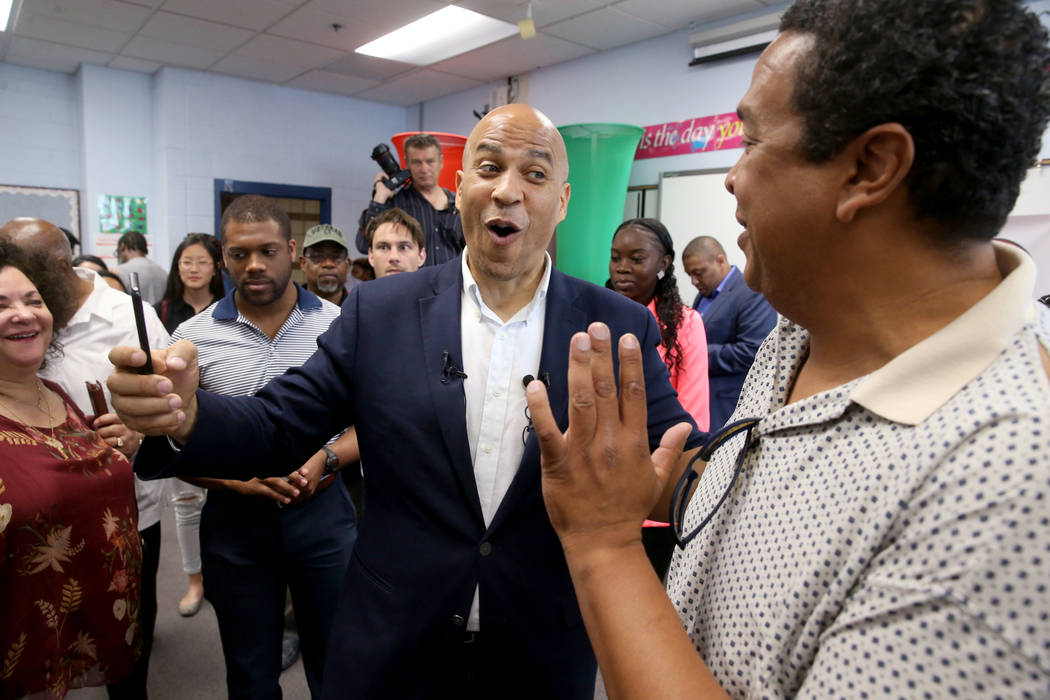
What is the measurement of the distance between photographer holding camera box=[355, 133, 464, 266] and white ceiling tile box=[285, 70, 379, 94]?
10.2 ft

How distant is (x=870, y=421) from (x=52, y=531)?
5.78 feet

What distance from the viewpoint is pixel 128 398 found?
0.92 m

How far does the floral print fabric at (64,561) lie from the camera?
140 centimetres

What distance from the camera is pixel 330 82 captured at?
6758 mm

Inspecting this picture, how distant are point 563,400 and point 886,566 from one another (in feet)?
2.64

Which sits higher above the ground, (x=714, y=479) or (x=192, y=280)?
(x=192, y=280)

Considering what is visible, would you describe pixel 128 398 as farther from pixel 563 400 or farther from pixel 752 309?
pixel 752 309

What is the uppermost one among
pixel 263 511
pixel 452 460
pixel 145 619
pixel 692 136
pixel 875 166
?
pixel 692 136

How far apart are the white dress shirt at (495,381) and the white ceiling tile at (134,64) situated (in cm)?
637

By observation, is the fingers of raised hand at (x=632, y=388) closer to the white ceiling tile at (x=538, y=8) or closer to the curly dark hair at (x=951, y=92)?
the curly dark hair at (x=951, y=92)

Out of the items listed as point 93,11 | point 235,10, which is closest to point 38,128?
point 93,11

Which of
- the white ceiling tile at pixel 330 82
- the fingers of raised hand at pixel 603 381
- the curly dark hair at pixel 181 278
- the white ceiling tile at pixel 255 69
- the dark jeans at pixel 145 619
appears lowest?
the dark jeans at pixel 145 619

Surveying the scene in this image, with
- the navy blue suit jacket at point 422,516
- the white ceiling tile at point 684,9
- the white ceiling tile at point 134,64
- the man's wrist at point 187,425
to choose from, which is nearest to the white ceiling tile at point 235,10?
the white ceiling tile at point 134,64

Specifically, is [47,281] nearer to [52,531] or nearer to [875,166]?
[52,531]
